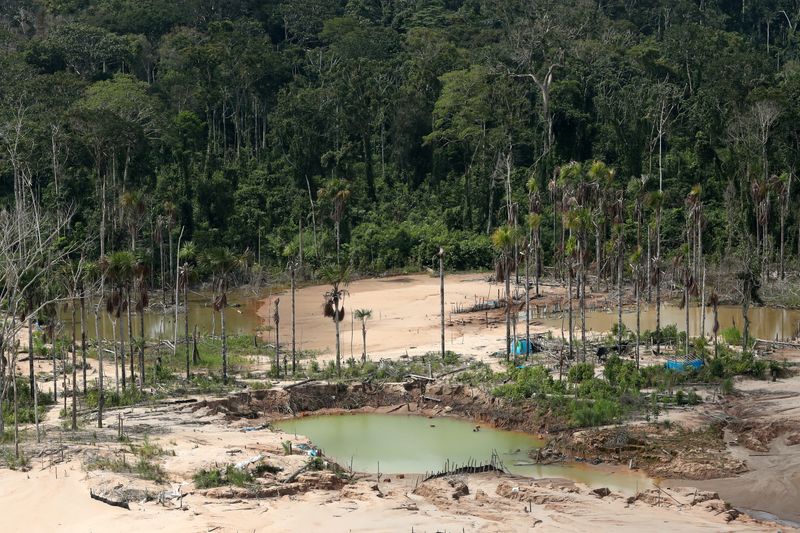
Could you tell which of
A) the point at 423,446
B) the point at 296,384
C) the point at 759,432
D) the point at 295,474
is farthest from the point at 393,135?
the point at 295,474

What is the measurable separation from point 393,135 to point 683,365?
48.0m

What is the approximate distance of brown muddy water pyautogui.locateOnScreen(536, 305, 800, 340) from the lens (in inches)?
1900

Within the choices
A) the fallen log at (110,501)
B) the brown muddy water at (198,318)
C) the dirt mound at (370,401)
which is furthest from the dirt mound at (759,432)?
the brown muddy water at (198,318)

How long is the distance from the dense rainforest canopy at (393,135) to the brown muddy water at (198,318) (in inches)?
191

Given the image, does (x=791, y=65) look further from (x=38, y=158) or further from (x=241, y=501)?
(x=241, y=501)

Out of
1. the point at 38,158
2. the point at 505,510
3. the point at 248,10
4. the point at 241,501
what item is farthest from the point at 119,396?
the point at 248,10

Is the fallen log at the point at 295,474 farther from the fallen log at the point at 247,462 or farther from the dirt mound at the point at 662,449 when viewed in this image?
the dirt mound at the point at 662,449

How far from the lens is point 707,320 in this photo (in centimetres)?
5119

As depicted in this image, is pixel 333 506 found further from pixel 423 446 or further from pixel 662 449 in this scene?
pixel 662 449

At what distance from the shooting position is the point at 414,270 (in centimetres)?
6962

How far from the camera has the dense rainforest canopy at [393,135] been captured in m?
69.6

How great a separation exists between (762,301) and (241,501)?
3713 cm

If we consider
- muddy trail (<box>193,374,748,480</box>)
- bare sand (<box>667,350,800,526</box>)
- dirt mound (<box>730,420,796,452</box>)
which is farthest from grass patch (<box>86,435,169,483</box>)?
dirt mound (<box>730,420,796,452</box>)

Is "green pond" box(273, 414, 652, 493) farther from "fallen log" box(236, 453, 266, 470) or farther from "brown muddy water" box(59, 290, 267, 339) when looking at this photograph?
"brown muddy water" box(59, 290, 267, 339)
